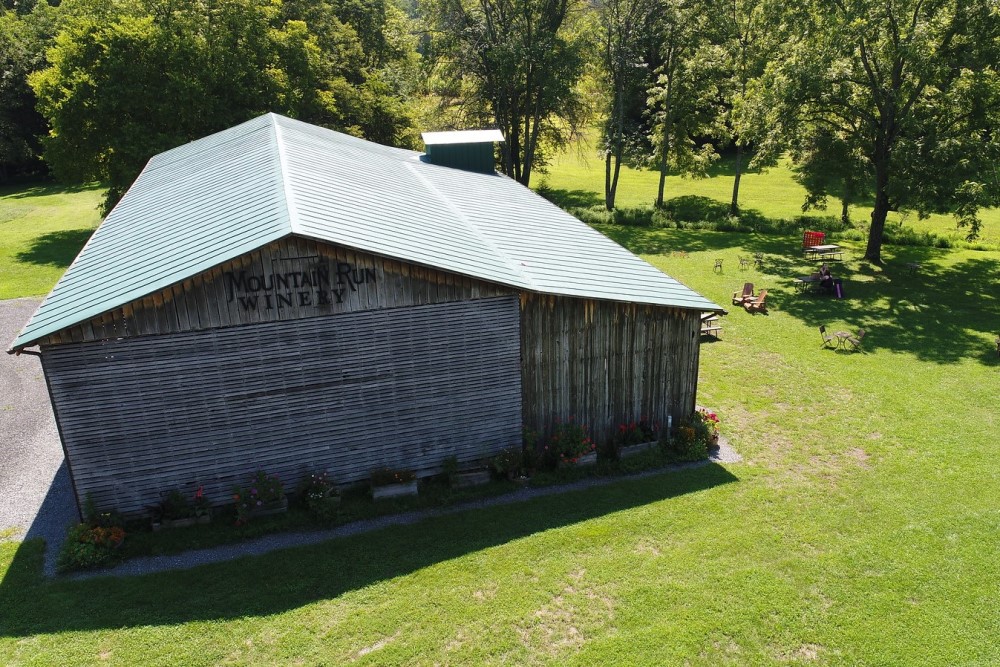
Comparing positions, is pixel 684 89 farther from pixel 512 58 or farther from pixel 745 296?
pixel 745 296

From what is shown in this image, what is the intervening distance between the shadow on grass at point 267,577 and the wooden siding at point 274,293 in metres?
4.22

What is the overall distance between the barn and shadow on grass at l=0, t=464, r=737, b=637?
1644 millimetres

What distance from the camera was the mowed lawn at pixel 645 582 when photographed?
393 inches

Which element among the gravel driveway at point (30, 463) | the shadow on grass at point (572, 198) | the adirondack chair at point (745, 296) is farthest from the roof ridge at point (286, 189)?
the shadow on grass at point (572, 198)

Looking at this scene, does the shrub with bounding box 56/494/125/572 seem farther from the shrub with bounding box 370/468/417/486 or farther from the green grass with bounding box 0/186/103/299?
the green grass with bounding box 0/186/103/299

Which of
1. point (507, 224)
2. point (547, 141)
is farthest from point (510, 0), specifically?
point (507, 224)

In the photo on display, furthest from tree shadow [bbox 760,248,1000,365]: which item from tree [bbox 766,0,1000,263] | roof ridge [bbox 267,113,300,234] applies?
roof ridge [bbox 267,113,300,234]

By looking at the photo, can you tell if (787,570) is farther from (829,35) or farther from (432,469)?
(829,35)

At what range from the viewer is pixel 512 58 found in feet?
133


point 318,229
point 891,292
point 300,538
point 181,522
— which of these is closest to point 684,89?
point 891,292

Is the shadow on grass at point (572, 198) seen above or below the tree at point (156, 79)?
below

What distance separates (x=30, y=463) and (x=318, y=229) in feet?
31.9

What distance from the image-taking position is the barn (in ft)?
39.1

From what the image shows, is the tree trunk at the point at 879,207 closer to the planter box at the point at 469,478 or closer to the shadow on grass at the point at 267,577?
the shadow on grass at the point at 267,577
